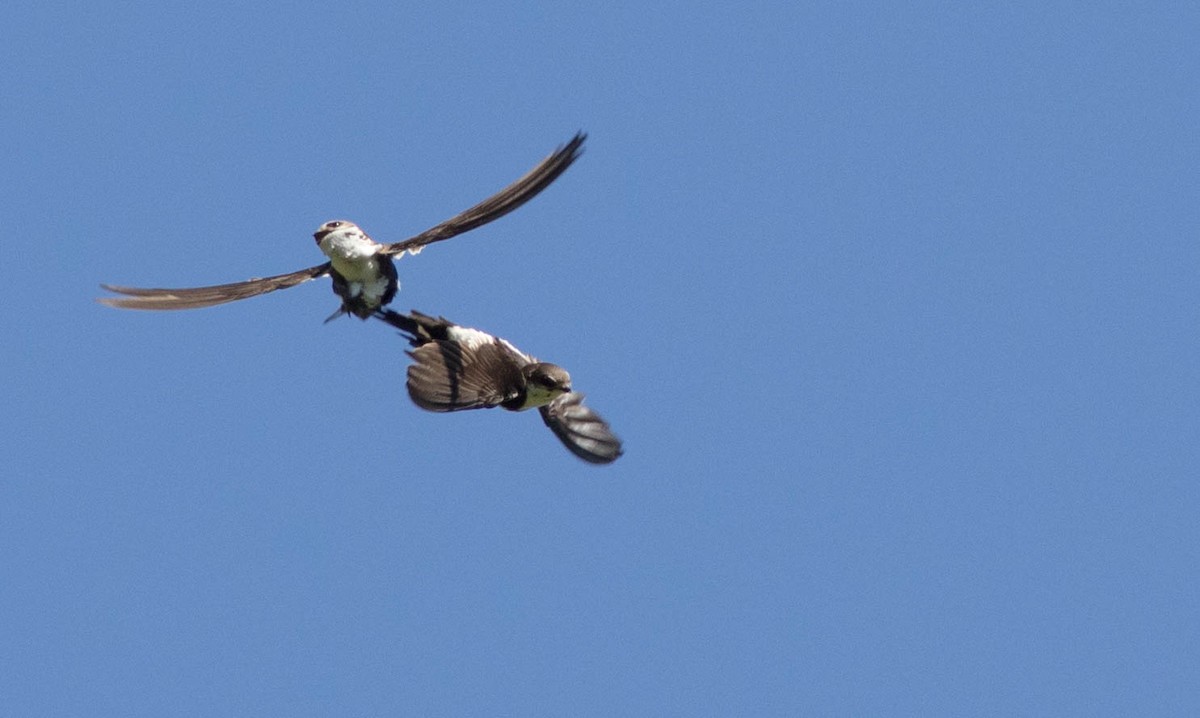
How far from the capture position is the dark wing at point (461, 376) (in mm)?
13719

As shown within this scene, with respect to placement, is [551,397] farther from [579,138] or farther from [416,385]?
[579,138]

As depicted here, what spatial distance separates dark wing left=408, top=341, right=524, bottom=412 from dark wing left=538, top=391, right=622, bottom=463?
1476 millimetres

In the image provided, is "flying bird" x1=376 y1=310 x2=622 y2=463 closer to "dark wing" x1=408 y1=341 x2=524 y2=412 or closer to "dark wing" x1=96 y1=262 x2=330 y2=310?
"dark wing" x1=408 y1=341 x2=524 y2=412

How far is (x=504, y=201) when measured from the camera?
13.4 meters

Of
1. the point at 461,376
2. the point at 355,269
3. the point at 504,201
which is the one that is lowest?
the point at 461,376

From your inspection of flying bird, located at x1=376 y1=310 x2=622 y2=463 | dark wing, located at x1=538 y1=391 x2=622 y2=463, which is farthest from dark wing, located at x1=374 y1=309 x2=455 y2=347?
dark wing, located at x1=538 y1=391 x2=622 y2=463

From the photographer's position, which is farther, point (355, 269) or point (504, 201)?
point (355, 269)

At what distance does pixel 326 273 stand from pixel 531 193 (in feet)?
6.07

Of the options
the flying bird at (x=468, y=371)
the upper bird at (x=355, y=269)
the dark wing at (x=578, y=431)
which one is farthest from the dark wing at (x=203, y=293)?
the dark wing at (x=578, y=431)

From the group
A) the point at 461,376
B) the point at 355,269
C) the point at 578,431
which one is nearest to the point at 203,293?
the point at 355,269

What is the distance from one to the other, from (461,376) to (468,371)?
0.10 metres

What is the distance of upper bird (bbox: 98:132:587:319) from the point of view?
13.4m

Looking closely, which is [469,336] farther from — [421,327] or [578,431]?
[578,431]

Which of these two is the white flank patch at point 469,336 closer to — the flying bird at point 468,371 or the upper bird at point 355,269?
the flying bird at point 468,371
